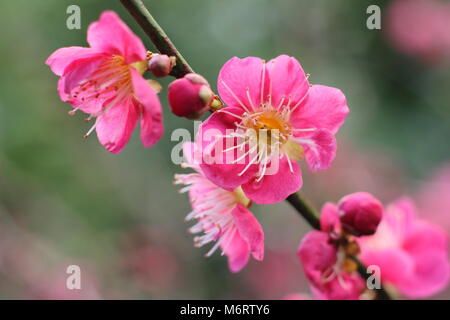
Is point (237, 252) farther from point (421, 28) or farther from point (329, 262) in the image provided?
point (421, 28)

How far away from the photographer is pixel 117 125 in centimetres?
103

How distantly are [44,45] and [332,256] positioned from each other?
2922 millimetres

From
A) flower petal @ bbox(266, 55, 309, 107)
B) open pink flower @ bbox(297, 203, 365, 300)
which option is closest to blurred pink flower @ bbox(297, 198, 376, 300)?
open pink flower @ bbox(297, 203, 365, 300)

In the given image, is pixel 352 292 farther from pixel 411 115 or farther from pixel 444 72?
pixel 444 72

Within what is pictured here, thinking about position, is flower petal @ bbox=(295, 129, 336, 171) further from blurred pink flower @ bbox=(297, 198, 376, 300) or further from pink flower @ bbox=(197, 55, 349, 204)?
blurred pink flower @ bbox=(297, 198, 376, 300)

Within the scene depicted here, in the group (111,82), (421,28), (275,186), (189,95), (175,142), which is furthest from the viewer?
(421,28)

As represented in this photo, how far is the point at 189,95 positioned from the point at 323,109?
0.28 meters

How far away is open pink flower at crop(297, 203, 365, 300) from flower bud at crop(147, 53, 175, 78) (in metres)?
0.44

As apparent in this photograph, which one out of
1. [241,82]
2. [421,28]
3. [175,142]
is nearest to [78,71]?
[241,82]

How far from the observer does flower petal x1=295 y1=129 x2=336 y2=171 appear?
0.95 metres

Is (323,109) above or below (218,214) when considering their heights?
above

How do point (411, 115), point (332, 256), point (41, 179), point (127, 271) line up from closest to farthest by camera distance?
point (332, 256)
point (127, 271)
point (41, 179)
point (411, 115)

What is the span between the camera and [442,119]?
11.1 feet
